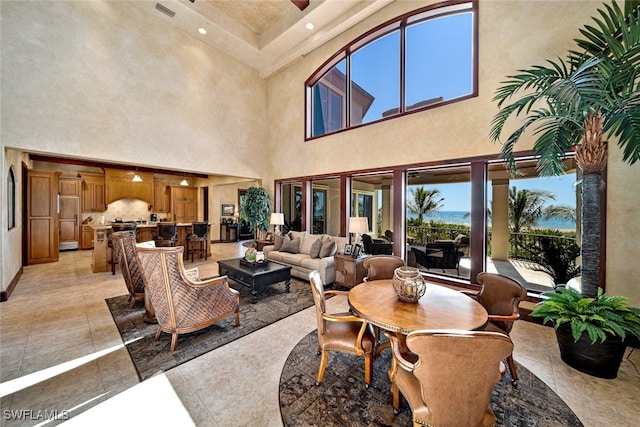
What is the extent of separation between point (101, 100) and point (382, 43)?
6.14 m

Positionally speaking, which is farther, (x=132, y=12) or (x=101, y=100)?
(x=132, y=12)

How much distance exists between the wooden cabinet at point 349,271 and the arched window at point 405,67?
3120mm

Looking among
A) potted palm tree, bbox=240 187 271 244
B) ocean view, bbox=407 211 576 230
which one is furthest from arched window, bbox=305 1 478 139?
potted palm tree, bbox=240 187 271 244

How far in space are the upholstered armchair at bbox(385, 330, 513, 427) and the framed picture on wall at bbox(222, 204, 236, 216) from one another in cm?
1109

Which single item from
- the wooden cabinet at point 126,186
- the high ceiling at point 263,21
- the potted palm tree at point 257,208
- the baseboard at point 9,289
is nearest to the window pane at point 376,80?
the high ceiling at point 263,21

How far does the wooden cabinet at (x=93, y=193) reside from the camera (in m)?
8.28

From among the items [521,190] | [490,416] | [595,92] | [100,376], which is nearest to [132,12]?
[100,376]

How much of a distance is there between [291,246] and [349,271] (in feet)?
6.14

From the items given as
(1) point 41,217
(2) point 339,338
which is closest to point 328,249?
(2) point 339,338

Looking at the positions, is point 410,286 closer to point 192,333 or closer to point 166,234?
point 192,333

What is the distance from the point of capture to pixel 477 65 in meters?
3.95

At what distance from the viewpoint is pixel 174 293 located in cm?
259

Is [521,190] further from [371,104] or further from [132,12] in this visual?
[132,12]

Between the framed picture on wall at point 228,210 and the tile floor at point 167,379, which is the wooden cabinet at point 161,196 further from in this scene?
the tile floor at point 167,379
